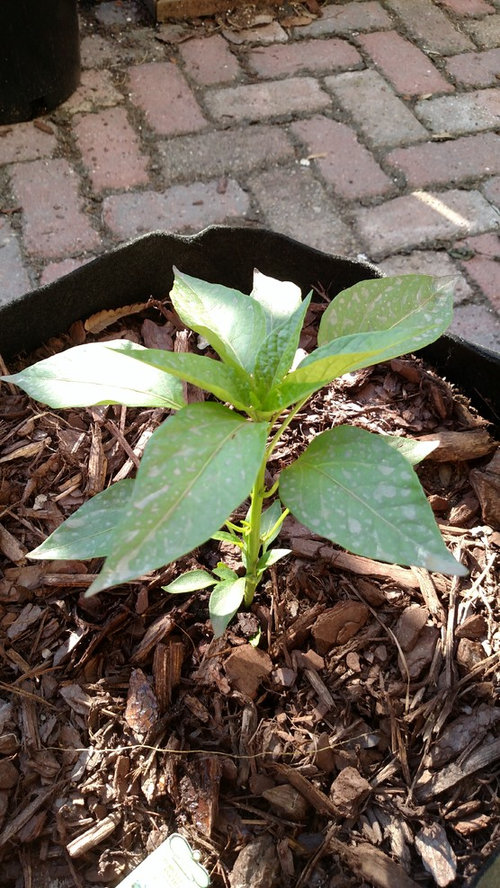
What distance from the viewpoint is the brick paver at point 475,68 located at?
10.2 ft

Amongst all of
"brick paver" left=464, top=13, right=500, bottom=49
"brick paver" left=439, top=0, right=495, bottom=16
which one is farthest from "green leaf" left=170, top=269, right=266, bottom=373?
"brick paver" left=439, top=0, right=495, bottom=16

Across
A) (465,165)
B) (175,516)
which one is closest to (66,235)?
(465,165)

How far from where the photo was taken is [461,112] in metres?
2.99

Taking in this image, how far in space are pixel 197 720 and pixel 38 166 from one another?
80.6 inches

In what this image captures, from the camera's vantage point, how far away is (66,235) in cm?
254

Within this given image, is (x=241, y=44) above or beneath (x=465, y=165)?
above

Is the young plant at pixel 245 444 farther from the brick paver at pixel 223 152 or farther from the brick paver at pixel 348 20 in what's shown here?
the brick paver at pixel 348 20

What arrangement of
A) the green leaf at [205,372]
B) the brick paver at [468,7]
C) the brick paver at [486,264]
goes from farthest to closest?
the brick paver at [468,7] < the brick paver at [486,264] < the green leaf at [205,372]

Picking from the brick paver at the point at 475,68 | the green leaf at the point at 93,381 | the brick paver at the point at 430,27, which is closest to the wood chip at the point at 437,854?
the green leaf at the point at 93,381

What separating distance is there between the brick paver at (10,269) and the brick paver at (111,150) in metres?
0.35

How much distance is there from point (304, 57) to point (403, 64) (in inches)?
15.2

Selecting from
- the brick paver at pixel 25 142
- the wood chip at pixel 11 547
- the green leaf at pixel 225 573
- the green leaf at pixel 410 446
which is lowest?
the wood chip at pixel 11 547

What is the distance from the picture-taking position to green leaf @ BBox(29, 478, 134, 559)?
3.93ft

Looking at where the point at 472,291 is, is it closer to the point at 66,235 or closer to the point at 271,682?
the point at 66,235
